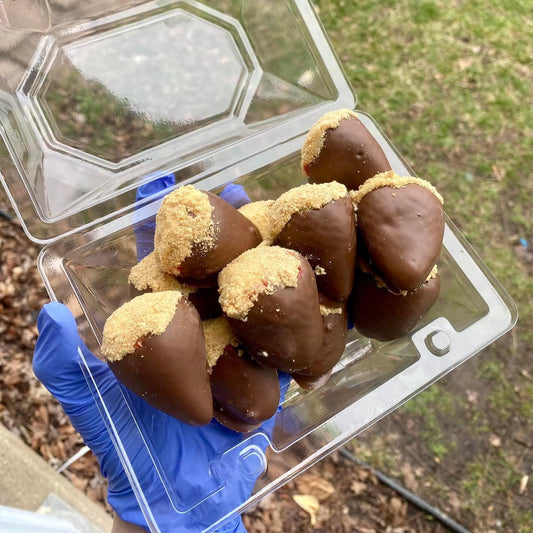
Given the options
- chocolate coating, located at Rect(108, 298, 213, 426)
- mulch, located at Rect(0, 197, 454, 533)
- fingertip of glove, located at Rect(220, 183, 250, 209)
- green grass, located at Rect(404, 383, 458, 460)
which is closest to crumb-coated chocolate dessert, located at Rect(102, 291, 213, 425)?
chocolate coating, located at Rect(108, 298, 213, 426)

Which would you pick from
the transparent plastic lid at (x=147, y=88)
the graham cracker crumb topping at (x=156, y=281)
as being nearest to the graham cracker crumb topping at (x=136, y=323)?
the graham cracker crumb topping at (x=156, y=281)

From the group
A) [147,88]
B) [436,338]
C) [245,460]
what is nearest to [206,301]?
[245,460]

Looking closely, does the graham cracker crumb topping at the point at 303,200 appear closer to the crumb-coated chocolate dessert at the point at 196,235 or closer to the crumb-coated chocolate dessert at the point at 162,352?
the crumb-coated chocolate dessert at the point at 196,235

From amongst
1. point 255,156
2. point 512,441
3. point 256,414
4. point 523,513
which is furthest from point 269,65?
point 523,513

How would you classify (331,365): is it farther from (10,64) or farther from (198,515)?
(10,64)

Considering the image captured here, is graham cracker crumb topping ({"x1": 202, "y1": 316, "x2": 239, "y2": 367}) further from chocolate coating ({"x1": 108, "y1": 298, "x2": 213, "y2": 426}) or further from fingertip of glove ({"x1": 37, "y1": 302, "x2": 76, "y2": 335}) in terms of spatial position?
fingertip of glove ({"x1": 37, "y1": 302, "x2": 76, "y2": 335})

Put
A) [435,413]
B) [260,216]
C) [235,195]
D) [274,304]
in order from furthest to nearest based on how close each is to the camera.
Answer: [435,413] → [235,195] → [260,216] → [274,304]

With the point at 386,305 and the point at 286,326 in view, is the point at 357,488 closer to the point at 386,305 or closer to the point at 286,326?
the point at 386,305
